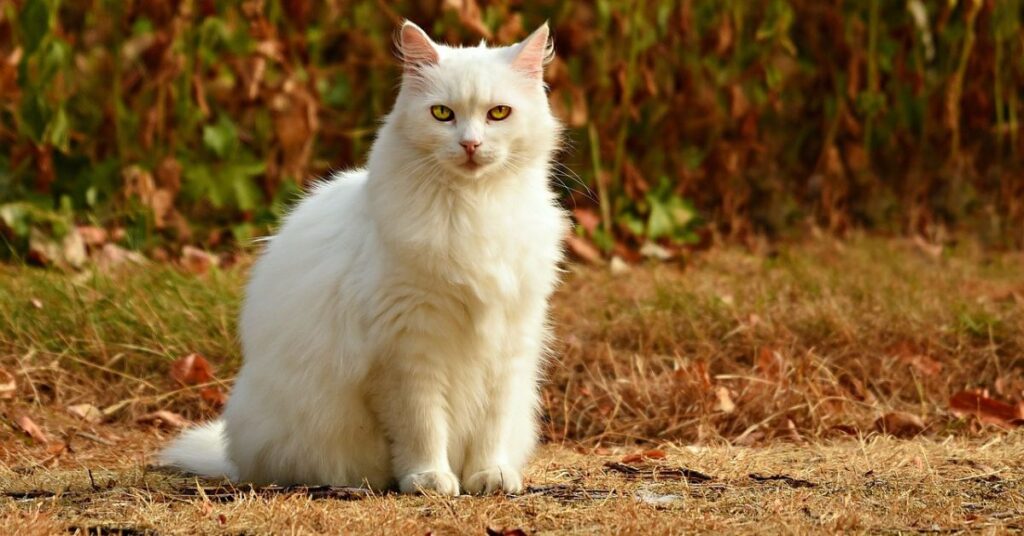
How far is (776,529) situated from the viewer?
9.24 ft

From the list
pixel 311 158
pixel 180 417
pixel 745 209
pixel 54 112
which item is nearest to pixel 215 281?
pixel 180 417

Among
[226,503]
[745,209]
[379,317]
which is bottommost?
[745,209]

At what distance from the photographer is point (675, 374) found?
464cm

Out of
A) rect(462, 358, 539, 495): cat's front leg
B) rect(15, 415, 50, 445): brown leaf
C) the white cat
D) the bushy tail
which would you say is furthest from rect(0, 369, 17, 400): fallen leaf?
rect(462, 358, 539, 495): cat's front leg

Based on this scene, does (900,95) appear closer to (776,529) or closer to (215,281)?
(215,281)

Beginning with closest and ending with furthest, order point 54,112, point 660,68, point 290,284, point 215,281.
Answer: point 290,284 < point 215,281 < point 54,112 < point 660,68

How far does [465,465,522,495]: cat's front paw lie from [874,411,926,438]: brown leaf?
1.63 meters

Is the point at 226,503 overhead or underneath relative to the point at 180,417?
overhead

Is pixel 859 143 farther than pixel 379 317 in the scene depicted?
Yes

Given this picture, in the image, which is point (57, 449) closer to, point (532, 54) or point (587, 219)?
point (532, 54)

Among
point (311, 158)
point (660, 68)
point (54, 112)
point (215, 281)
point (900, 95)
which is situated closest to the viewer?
point (215, 281)

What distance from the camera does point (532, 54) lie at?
3338 mm

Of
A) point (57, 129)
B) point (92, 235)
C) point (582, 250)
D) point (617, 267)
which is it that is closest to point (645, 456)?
point (617, 267)

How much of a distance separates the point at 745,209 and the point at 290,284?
4.48 metres
